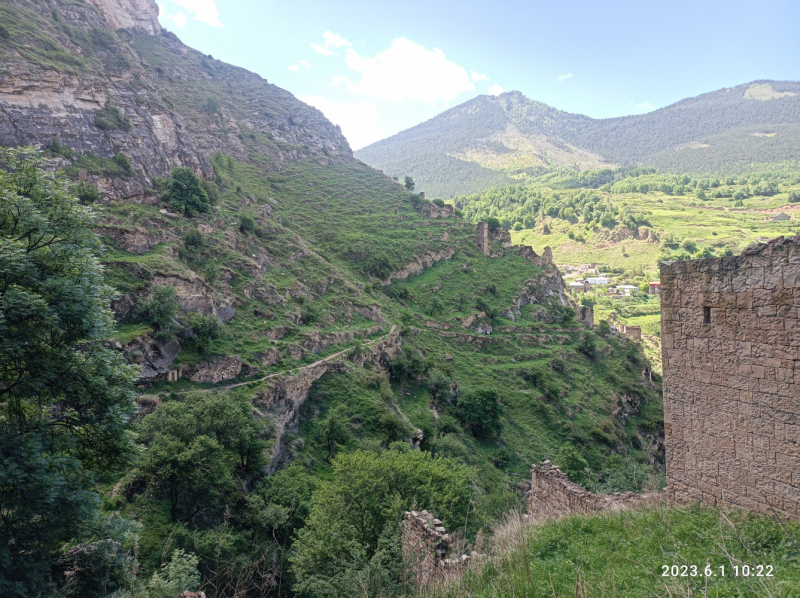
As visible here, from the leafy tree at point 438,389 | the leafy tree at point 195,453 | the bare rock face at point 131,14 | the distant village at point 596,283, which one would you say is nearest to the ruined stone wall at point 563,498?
the leafy tree at point 195,453

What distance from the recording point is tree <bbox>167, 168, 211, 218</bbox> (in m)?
36.4

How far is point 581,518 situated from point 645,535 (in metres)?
1.85

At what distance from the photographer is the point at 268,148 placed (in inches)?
3305

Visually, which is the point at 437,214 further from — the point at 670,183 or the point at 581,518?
the point at 670,183

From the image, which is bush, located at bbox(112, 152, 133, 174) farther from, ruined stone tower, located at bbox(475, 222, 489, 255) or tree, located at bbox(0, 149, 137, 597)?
ruined stone tower, located at bbox(475, 222, 489, 255)

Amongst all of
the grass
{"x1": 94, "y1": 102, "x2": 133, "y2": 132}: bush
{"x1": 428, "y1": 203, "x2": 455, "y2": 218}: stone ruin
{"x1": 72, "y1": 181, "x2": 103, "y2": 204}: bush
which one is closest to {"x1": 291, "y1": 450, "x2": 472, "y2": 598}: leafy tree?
the grass

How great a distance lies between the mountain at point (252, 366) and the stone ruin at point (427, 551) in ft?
1.90

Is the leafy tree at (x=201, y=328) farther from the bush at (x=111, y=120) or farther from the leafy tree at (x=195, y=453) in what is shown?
the bush at (x=111, y=120)

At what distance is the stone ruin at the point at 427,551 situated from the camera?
7.93 meters

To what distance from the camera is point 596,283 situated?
11475 centimetres

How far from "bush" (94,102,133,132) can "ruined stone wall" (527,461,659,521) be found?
46.0m

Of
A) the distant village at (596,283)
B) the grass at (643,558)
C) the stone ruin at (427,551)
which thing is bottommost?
the distant village at (596,283)

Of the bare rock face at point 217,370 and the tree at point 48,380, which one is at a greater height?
the tree at point 48,380

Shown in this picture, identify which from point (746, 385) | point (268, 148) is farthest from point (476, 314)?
point (268, 148)
